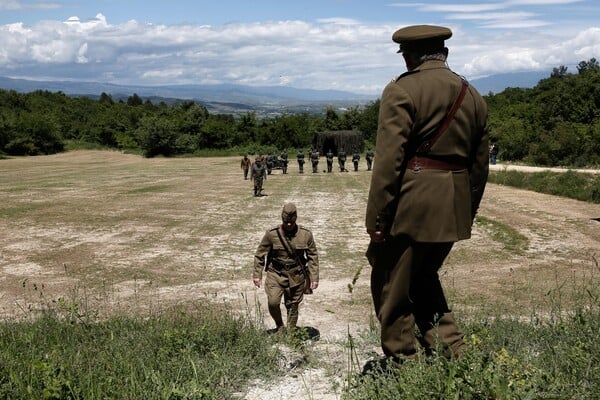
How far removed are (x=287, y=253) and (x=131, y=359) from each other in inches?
95.2

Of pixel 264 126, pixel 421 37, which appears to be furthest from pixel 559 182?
pixel 264 126

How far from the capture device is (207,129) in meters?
64.2

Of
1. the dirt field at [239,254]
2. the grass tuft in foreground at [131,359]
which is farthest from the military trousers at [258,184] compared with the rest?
the grass tuft in foreground at [131,359]

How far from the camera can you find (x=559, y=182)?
2314cm

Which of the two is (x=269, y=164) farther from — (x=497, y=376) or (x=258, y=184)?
(x=497, y=376)

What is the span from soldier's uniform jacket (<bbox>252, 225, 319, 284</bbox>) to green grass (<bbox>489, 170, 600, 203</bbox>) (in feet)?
54.0

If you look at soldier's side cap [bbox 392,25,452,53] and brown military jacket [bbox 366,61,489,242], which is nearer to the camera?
brown military jacket [bbox 366,61,489,242]

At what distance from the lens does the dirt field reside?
299 inches

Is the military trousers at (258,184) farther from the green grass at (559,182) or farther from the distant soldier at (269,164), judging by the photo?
the distant soldier at (269,164)

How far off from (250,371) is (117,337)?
134 cm

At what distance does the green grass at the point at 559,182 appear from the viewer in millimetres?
20609

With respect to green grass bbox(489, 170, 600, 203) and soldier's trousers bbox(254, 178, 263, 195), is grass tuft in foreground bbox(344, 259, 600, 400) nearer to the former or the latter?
green grass bbox(489, 170, 600, 203)

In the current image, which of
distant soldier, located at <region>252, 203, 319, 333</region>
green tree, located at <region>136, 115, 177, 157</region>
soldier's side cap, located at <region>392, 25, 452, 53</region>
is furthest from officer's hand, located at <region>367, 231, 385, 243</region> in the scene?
green tree, located at <region>136, 115, 177, 157</region>

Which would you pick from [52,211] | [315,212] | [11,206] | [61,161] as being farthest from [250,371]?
[61,161]
